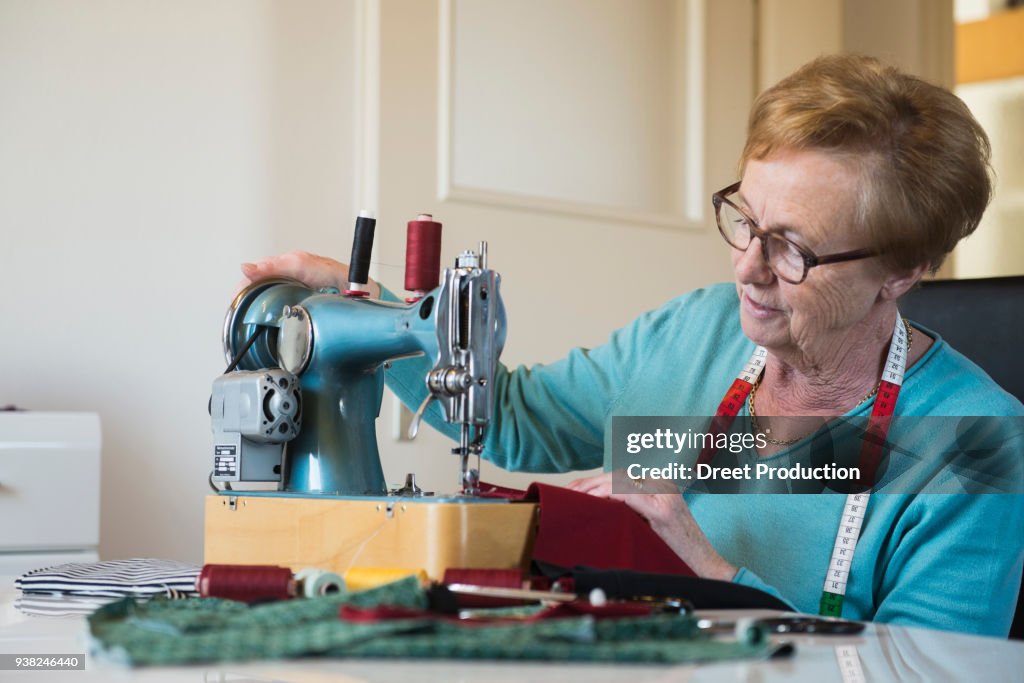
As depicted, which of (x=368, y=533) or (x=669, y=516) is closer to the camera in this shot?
(x=368, y=533)

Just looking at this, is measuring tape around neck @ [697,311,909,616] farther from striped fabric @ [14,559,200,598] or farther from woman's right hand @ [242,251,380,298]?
striped fabric @ [14,559,200,598]

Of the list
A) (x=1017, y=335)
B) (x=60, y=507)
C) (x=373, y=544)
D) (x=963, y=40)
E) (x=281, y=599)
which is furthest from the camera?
(x=963, y=40)

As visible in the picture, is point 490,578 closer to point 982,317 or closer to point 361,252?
point 361,252

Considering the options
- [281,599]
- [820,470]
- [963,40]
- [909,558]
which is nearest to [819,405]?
[820,470]

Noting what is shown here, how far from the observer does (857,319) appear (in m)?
1.54

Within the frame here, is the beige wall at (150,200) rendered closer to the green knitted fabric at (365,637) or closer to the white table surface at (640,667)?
the white table surface at (640,667)

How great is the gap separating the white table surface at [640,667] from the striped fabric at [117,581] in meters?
0.04

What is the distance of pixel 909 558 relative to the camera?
1378 millimetres

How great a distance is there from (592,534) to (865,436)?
0.64 m

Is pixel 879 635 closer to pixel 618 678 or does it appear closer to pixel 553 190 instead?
pixel 618 678

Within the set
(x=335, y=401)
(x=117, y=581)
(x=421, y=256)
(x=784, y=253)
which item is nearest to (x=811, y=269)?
(x=784, y=253)

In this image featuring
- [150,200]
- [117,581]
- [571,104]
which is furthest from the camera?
[571,104]

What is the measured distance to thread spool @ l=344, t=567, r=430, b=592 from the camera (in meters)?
0.90

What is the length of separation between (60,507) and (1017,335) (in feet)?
5.14
